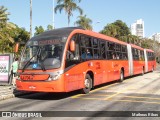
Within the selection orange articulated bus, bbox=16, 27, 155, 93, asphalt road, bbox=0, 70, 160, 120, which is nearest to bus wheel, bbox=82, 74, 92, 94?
orange articulated bus, bbox=16, 27, 155, 93

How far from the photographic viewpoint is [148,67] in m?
34.8

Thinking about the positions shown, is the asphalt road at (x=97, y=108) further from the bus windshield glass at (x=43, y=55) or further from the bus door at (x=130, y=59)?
the bus door at (x=130, y=59)

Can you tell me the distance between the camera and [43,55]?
12.7 m

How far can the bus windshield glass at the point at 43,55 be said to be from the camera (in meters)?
12.4

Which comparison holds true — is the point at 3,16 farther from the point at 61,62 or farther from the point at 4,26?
the point at 61,62

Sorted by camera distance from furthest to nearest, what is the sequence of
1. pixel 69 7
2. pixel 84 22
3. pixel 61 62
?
1. pixel 84 22
2. pixel 69 7
3. pixel 61 62

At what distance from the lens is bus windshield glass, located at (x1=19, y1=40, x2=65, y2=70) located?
12352 mm

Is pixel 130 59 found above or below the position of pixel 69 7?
below

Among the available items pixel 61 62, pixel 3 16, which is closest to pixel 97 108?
pixel 61 62

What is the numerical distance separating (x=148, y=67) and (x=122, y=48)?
1311 cm

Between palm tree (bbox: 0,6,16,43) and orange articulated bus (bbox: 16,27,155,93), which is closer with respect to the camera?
orange articulated bus (bbox: 16,27,155,93)

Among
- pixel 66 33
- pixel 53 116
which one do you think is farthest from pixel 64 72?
pixel 53 116

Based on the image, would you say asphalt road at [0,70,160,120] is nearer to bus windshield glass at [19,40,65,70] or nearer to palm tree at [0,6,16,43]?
bus windshield glass at [19,40,65,70]

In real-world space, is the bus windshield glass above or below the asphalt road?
above
